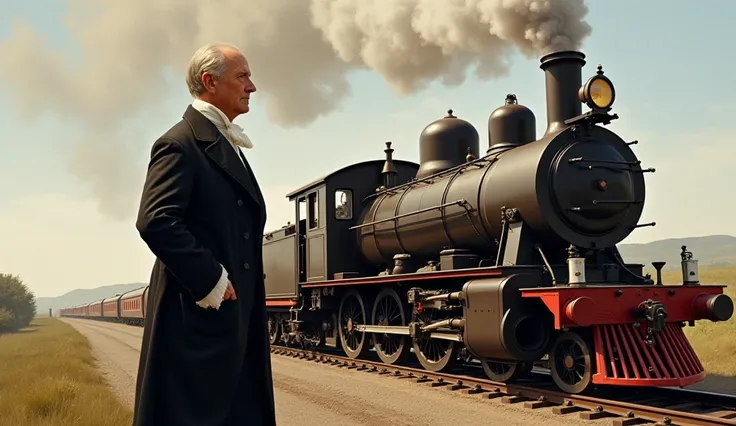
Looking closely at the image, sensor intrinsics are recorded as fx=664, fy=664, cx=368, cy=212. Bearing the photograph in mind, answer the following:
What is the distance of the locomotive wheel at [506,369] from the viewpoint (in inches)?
297

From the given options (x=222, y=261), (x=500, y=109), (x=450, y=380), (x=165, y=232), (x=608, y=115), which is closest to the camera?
(x=165, y=232)

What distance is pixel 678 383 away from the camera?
20.4 feet

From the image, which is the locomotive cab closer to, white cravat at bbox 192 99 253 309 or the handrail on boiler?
the handrail on boiler

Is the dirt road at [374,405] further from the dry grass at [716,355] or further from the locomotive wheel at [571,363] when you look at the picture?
the dry grass at [716,355]

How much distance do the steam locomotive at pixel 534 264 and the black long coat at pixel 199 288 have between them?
4.73 m

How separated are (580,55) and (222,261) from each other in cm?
691

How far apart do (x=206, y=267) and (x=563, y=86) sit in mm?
6738

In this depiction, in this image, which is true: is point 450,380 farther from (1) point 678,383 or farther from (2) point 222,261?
(2) point 222,261

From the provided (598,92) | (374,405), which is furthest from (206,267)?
(598,92)

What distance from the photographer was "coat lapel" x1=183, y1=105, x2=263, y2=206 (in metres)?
2.37

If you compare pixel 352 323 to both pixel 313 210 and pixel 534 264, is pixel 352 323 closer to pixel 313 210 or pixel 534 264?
pixel 313 210

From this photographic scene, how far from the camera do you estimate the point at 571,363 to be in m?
6.84

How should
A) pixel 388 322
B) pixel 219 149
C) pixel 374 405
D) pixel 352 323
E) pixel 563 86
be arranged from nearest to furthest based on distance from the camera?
pixel 219 149 < pixel 374 405 < pixel 563 86 < pixel 388 322 < pixel 352 323

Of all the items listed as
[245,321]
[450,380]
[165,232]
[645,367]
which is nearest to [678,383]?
[645,367]
